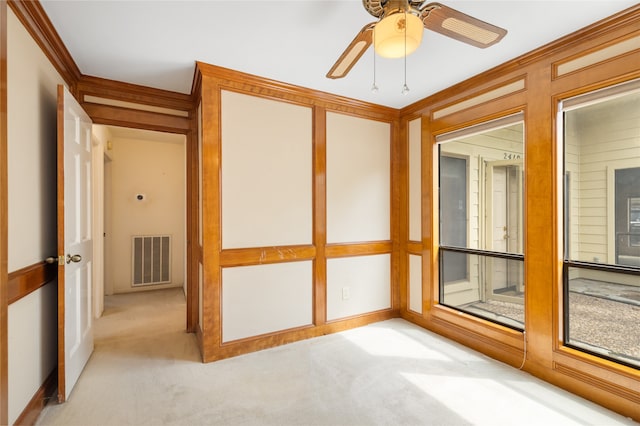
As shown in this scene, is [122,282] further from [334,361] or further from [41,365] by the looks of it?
[334,361]

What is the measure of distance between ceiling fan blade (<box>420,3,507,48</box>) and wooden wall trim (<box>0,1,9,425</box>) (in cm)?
215

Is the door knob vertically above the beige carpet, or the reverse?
the door knob

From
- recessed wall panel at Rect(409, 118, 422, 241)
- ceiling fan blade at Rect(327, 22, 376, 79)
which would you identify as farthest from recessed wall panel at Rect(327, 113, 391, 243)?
ceiling fan blade at Rect(327, 22, 376, 79)

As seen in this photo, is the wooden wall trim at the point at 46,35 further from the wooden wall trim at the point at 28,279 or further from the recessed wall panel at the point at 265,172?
the wooden wall trim at the point at 28,279

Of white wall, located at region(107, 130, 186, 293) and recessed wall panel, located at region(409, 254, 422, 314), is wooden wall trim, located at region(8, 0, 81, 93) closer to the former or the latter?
white wall, located at region(107, 130, 186, 293)

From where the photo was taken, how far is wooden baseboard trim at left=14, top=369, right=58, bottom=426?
69.2 inches

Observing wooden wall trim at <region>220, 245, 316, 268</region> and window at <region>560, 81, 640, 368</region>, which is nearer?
window at <region>560, 81, 640, 368</region>

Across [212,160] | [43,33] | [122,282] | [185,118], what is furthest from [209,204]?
[122,282]

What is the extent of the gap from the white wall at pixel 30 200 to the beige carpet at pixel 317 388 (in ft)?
1.24

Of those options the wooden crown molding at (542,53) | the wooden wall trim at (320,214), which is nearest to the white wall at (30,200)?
the wooden wall trim at (320,214)

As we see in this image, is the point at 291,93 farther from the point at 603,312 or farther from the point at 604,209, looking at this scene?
the point at 603,312

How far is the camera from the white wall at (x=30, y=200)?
1.69 m

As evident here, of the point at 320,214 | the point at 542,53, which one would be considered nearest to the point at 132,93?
the point at 320,214

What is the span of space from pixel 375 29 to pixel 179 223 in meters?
4.92
